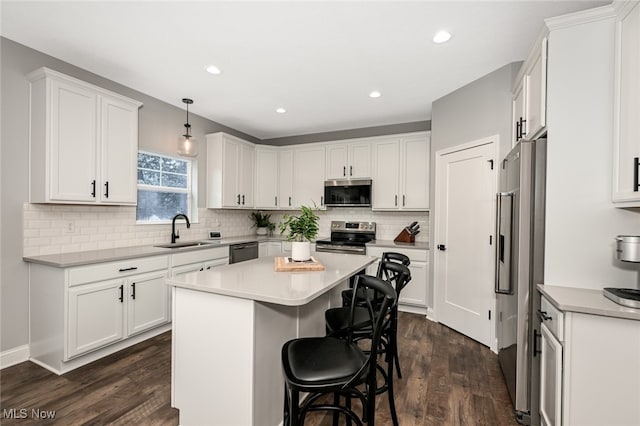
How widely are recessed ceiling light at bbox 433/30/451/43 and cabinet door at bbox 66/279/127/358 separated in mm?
3464

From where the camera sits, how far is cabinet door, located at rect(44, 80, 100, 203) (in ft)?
8.25

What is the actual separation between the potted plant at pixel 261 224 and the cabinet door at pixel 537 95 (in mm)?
4217

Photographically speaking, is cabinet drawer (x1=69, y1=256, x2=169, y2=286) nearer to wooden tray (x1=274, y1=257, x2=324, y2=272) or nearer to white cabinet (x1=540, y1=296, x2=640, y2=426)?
wooden tray (x1=274, y1=257, x2=324, y2=272)

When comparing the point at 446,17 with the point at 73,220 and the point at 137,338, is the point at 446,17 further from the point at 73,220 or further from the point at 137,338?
the point at 137,338

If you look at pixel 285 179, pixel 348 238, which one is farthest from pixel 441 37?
pixel 285 179

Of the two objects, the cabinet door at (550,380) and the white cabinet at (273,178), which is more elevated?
the white cabinet at (273,178)

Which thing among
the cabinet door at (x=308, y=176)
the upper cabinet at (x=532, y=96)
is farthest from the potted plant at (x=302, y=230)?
the cabinet door at (x=308, y=176)

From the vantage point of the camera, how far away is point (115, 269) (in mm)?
2674

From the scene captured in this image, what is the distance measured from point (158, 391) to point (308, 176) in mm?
3632

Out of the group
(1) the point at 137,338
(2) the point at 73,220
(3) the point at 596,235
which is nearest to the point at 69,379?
(1) the point at 137,338

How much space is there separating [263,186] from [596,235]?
4.40m

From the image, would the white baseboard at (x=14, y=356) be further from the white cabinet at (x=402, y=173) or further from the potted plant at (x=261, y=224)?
the white cabinet at (x=402, y=173)

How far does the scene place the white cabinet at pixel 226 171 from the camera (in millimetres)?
4434

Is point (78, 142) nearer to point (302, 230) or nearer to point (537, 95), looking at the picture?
point (302, 230)
